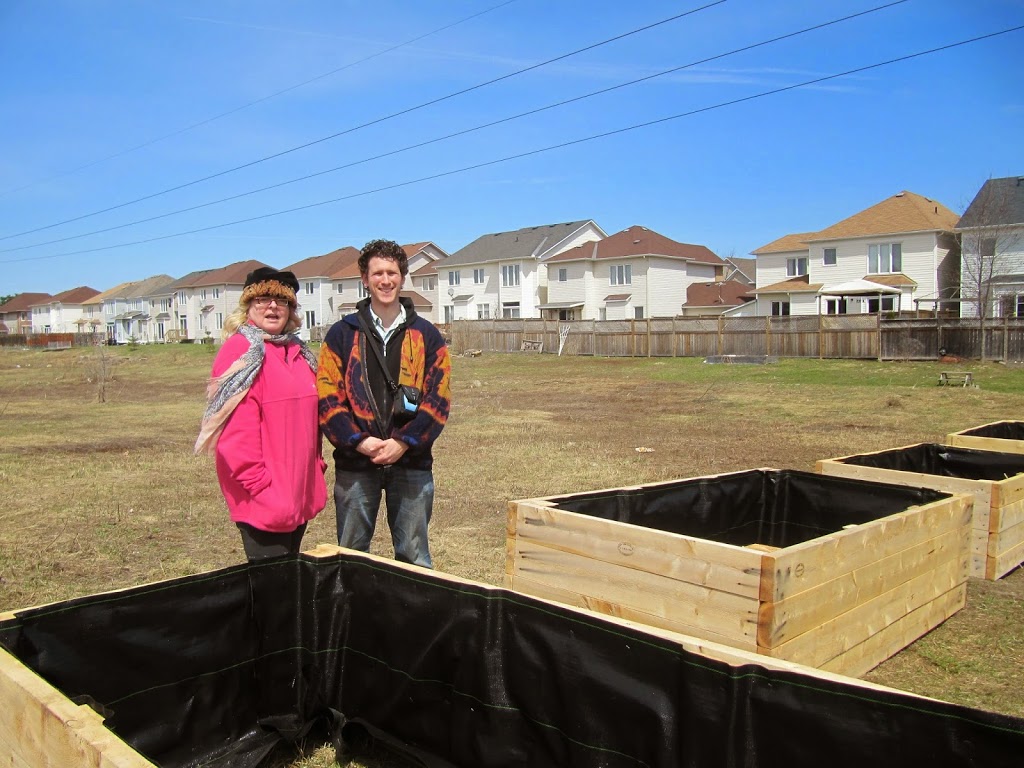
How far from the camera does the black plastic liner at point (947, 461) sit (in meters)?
7.23

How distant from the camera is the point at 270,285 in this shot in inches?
150

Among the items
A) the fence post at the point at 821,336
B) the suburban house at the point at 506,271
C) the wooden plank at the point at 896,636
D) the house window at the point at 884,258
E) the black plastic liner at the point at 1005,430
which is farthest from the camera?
the suburban house at the point at 506,271

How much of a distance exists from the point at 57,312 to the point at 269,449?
121 m

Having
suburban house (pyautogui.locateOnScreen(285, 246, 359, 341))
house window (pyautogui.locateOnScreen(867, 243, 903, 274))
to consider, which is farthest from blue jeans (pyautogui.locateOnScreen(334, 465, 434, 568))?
suburban house (pyautogui.locateOnScreen(285, 246, 359, 341))

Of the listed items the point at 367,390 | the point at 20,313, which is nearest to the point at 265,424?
the point at 367,390

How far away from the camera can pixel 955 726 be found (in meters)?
2.12

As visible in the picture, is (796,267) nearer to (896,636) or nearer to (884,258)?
(884,258)

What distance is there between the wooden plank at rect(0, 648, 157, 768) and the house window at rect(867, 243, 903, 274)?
47.7 m

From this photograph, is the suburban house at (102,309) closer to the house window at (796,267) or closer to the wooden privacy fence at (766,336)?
the wooden privacy fence at (766,336)

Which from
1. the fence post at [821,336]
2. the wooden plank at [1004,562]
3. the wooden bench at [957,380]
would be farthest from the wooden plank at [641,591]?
the fence post at [821,336]

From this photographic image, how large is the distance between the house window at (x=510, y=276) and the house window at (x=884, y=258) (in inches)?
977

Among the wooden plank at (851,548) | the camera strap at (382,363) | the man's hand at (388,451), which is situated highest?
the camera strap at (382,363)

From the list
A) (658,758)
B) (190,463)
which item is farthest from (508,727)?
(190,463)

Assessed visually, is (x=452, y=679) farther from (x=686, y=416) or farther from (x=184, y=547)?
(x=686, y=416)
